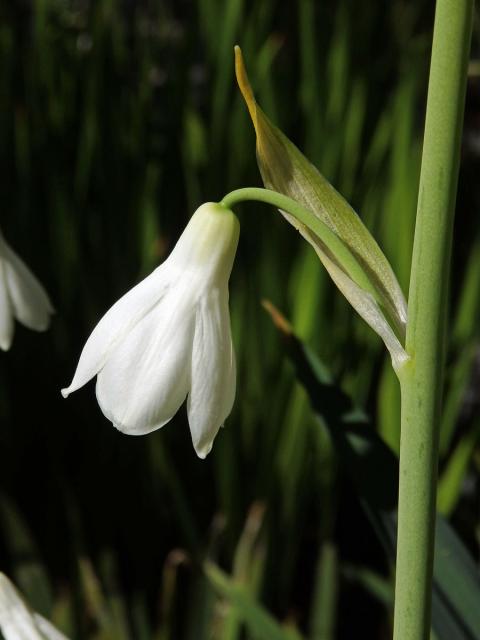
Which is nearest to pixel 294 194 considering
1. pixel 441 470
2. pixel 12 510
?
pixel 12 510

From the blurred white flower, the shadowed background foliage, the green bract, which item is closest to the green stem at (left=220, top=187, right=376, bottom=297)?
the green bract

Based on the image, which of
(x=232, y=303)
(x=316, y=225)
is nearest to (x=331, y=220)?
(x=316, y=225)

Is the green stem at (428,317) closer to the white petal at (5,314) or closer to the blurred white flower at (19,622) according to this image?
the blurred white flower at (19,622)

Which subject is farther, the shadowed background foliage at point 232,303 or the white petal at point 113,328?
the shadowed background foliage at point 232,303

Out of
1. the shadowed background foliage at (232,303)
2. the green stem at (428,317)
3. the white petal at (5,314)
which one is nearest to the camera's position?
the green stem at (428,317)

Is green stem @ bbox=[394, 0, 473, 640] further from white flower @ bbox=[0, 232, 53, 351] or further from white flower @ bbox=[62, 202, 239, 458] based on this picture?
white flower @ bbox=[0, 232, 53, 351]

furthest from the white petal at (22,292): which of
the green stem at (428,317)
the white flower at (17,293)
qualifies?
the green stem at (428,317)

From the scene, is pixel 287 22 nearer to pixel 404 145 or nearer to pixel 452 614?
pixel 404 145
